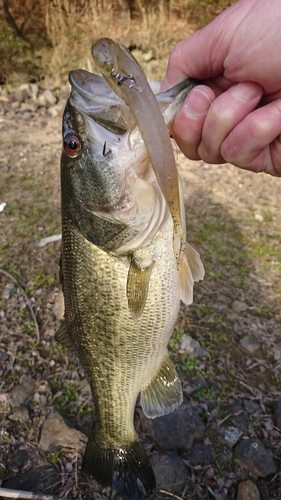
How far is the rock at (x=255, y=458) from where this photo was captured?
7.43 ft

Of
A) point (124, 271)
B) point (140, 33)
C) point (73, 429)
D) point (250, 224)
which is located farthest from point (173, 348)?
point (140, 33)

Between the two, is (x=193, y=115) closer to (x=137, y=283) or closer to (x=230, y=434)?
(x=137, y=283)

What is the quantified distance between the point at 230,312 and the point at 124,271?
193cm

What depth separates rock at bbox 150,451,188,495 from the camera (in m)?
2.22

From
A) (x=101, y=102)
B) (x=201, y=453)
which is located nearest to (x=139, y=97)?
(x=101, y=102)

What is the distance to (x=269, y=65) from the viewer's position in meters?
1.32

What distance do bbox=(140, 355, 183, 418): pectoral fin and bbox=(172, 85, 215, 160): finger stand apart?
997 millimetres

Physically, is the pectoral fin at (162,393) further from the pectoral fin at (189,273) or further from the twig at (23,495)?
the twig at (23,495)

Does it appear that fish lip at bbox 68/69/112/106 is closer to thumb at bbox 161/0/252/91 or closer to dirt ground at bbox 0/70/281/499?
Answer: thumb at bbox 161/0/252/91

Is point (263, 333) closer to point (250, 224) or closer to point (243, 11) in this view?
point (250, 224)

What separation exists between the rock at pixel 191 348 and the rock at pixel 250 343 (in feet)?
1.02

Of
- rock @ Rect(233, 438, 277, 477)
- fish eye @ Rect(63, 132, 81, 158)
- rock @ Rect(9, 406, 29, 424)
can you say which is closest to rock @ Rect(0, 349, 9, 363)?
rock @ Rect(9, 406, 29, 424)

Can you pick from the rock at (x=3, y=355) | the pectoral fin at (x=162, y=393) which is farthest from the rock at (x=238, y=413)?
the rock at (x=3, y=355)

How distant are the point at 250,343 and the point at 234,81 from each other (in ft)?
6.84
